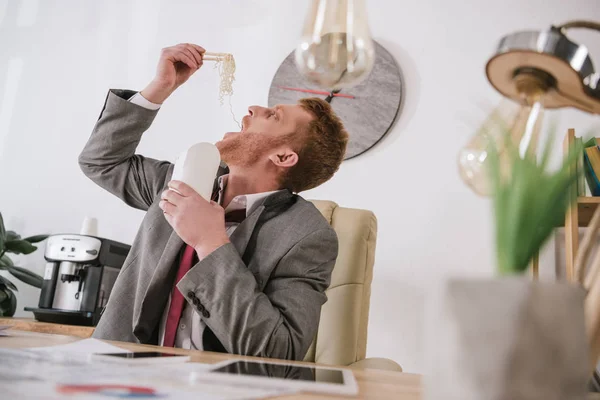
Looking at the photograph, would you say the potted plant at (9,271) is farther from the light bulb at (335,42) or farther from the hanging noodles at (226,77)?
the light bulb at (335,42)

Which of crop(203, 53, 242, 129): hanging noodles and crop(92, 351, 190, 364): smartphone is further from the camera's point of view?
crop(203, 53, 242, 129): hanging noodles

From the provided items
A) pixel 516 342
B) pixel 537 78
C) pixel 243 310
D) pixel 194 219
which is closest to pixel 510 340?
pixel 516 342

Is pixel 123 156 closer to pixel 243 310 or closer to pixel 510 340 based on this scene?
pixel 243 310

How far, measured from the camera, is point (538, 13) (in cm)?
214

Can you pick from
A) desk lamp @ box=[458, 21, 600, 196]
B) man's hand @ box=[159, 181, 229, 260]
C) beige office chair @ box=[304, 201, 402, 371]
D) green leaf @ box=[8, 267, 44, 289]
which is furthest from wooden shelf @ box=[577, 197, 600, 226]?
green leaf @ box=[8, 267, 44, 289]

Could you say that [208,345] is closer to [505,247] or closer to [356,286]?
[356,286]

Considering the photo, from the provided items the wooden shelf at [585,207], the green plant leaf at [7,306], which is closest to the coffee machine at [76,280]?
the green plant leaf at [7,306]

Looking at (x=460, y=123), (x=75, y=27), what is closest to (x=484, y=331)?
(x=460, y=123)

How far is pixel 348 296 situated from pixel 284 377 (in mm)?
883

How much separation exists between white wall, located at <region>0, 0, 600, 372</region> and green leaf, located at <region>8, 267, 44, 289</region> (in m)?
0.21

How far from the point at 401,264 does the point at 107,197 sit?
140 cm

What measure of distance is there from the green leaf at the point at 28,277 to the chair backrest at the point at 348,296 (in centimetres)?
143

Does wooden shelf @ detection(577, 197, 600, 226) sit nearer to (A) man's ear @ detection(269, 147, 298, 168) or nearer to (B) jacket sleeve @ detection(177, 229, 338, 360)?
(A) man's ear @ detection(269, 147, 298, 168)

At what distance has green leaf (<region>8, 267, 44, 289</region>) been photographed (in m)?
2.33
